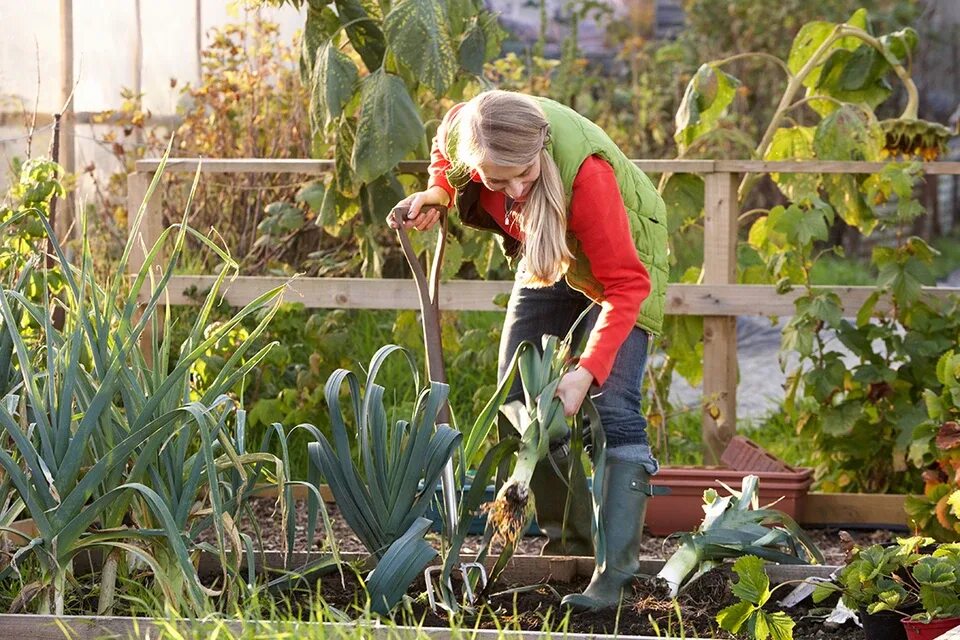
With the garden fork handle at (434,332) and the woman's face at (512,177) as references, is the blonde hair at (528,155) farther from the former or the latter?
the garden fork handle at (434,332)

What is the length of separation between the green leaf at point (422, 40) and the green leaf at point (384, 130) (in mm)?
103

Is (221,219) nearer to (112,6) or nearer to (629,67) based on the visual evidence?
(112,6)

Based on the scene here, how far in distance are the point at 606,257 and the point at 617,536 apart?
22.5 inches

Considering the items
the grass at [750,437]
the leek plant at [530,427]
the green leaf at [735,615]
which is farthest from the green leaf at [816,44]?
the green leaf at [735,615]

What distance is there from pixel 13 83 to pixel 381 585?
9.61ft

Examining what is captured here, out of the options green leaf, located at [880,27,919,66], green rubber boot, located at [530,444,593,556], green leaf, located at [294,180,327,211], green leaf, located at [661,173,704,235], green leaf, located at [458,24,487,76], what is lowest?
green rubber boot, located at [530,444,593,556]

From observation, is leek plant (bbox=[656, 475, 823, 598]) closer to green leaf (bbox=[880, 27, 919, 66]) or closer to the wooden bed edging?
the wooden bed edging

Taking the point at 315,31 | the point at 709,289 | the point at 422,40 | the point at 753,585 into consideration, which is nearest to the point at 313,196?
the point at 315,31

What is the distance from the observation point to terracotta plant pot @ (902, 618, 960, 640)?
7.24ft

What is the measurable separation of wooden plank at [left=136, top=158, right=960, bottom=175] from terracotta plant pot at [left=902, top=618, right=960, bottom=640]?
71.8 inches

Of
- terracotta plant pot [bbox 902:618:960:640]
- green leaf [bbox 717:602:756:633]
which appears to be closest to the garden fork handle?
green leaf [bbox 717:602:756:633]

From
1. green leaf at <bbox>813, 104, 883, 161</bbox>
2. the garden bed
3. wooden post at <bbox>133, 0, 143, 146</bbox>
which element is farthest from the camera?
wooden post at <bbox>133, 0, 143, 146</bbox>

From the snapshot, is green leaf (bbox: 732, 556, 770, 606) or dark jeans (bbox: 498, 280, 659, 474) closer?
green leaf (bbox: 732, 556, 770, 606)

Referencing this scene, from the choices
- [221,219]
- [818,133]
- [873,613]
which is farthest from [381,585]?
[221,219]
